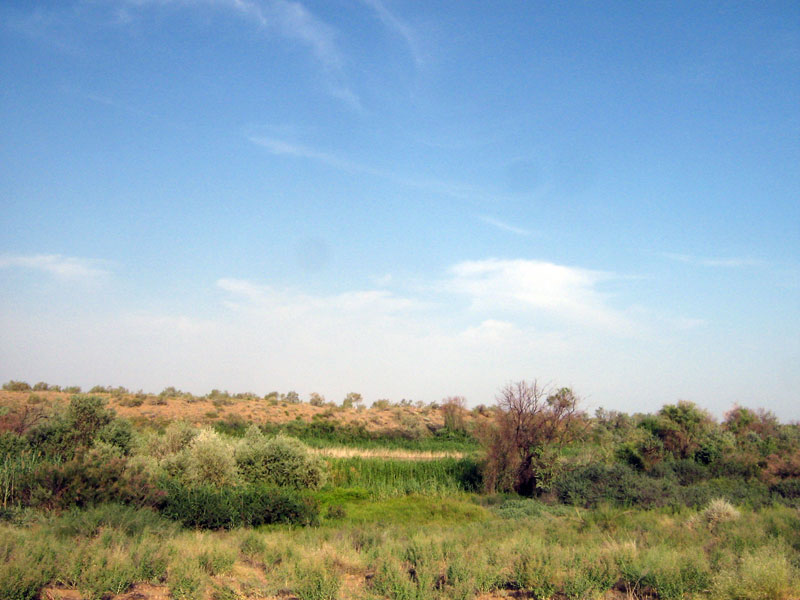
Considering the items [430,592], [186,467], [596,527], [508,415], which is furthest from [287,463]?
[430,592]

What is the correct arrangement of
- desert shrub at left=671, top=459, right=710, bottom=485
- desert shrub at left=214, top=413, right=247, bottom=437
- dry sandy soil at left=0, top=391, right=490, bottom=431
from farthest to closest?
dry sandy soil at left=0, top=391, right=490, bottom=431, desert shrub at left=214, top=413, right=247, bottom=437, desert shrub at left=671, top=459, right=710, bottom=485

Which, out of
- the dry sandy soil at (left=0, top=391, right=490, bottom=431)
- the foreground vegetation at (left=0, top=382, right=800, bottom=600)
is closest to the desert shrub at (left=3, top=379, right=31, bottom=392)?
the dry sandy soil at (left=0, top=391, right=490, bottom=431)

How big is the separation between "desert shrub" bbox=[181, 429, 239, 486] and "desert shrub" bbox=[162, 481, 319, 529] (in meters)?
2.36

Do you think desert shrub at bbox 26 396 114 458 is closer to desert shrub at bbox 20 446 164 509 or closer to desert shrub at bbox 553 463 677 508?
desert shrub at bbox 20 446 164 509

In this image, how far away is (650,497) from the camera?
17.2 m

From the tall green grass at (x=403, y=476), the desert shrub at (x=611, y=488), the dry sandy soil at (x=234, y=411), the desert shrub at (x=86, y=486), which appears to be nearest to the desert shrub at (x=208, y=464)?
the desert shrub at (x=86, y=486)

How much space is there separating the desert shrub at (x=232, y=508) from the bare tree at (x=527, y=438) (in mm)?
9319

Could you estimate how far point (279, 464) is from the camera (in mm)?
20078

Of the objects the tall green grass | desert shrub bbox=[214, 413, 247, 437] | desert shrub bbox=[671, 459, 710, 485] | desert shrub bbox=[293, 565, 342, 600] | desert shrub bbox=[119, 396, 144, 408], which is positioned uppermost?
desert shrub bbox=[119, 396, 144, 408]

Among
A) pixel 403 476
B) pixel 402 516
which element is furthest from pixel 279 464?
pixel 403 476

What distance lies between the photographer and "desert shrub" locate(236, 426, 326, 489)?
65.0 feet

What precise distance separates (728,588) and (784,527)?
207 inches

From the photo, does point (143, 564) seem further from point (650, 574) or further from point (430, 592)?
point (650, 574)

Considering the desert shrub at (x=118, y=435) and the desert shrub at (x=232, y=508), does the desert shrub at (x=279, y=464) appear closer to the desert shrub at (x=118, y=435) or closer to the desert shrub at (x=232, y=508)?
the desert shrub at (x=118, y=435)
